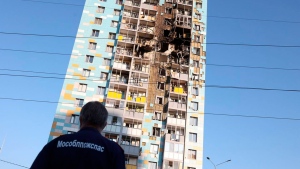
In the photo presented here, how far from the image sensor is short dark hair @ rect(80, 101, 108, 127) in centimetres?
356

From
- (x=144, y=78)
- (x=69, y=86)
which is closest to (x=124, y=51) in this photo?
(x=144, y=78)

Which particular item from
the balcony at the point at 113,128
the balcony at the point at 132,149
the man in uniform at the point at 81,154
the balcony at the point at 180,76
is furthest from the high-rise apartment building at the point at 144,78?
the man in uniform at the point at 81,154

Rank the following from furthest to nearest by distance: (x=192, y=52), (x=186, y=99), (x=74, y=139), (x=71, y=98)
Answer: (x=192, y=52)
(x=186, y=99)
(x=71, y=98)
(x=74, y=139)

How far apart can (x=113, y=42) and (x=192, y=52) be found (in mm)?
13087

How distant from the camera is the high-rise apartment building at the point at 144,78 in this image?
3747cm

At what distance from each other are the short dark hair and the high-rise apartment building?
1298 inches

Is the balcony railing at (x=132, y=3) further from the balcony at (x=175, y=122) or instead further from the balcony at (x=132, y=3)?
the balcony at (x=175, y=122)

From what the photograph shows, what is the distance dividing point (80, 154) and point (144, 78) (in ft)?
129

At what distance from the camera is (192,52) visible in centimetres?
4584

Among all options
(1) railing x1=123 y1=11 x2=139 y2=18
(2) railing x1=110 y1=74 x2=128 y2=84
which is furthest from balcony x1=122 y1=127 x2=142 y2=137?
(1) railing x1=123 y1=11 x2=139 y2=18

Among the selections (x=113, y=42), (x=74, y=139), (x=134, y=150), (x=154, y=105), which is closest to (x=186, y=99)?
(x=154, y=105)

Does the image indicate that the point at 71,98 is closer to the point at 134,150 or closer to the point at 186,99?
the point at 134,150

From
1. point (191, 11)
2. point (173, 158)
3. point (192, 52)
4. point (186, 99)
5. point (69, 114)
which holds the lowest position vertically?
point (173, 158)

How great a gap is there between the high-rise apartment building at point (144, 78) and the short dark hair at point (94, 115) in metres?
33.0
